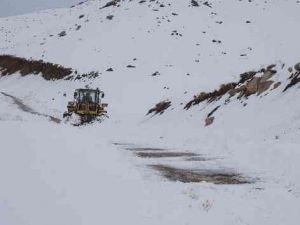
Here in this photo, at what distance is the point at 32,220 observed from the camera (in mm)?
5988

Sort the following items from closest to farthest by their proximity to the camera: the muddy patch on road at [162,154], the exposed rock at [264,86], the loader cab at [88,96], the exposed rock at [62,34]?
the muddy patch on road at [162,154]
the exposed rock at [264,86]
the loader cab at [88,96]
the exposed rock at [62,34]

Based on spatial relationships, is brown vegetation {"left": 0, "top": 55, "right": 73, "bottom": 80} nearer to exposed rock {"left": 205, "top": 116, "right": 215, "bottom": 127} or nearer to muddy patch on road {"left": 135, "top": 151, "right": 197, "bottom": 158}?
exposed rock {"left": 205, "top": 116, "right": 215, "bottom": 127}

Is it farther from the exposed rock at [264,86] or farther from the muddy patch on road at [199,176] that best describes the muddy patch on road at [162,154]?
the exposed rock at [264,86]

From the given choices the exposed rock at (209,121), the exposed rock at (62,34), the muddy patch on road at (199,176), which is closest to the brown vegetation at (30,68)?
the exposed rock at (62,34)

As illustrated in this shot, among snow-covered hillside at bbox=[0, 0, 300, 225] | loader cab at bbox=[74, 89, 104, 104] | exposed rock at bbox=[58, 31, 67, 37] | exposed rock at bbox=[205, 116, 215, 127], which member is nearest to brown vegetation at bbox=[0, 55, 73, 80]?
snow-covered hillside at bbox=[0, 0, 300, 225]

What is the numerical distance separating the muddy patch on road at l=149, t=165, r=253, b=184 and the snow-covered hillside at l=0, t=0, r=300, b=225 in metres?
0.21

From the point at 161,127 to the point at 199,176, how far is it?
1337cm

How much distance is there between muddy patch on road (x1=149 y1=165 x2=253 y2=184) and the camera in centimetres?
1084

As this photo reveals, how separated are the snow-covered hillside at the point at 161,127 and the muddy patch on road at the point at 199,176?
0.21 meters

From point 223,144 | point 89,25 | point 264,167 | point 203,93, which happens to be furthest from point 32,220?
point 89,25

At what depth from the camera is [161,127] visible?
2486 centimetres

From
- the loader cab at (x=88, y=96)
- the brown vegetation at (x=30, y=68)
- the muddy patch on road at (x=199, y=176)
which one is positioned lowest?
the brown vegetation at (x=30, y=68)

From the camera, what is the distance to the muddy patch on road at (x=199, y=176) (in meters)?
10.8

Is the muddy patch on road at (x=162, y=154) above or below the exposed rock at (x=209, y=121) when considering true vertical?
above
